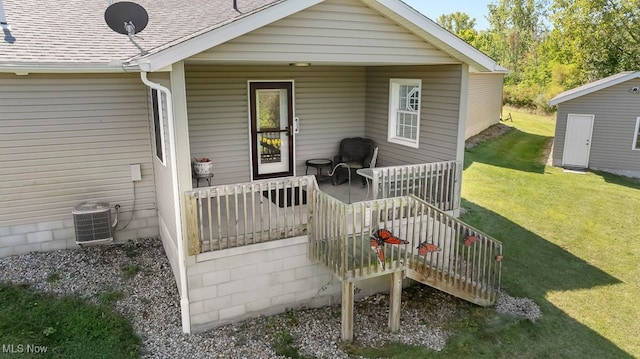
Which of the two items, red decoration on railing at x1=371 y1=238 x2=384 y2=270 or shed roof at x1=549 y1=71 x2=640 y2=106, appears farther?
shed roof at x1=549 y1=71 x2=640 y2=106

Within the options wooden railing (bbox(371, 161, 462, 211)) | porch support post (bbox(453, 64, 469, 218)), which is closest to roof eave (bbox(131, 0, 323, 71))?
wooden railing (bbox(371, 161, 462, 211))

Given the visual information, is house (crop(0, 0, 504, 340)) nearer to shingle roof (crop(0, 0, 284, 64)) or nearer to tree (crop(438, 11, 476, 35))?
shingle roof (crop(0, 0, 284, 64))

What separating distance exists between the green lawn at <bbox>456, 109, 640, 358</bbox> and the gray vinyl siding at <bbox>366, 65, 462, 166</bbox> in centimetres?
266

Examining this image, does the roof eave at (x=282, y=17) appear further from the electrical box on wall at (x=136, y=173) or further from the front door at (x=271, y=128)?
the front door at (x=271, y=128)

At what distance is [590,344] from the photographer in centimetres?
602

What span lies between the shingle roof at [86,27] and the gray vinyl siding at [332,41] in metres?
0.35

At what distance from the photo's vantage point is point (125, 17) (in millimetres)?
6180

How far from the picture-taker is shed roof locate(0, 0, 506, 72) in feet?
17.0

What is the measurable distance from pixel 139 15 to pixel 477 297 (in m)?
6.55

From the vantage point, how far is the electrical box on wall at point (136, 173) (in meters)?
7.70

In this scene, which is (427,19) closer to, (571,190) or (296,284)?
(296,284)

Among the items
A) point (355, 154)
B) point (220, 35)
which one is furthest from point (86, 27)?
point (355, 154)

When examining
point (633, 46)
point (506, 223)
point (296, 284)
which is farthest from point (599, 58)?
point (296, 284)

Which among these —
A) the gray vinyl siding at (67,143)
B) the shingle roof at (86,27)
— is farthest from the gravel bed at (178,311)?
the shingle roof at (86,27)
